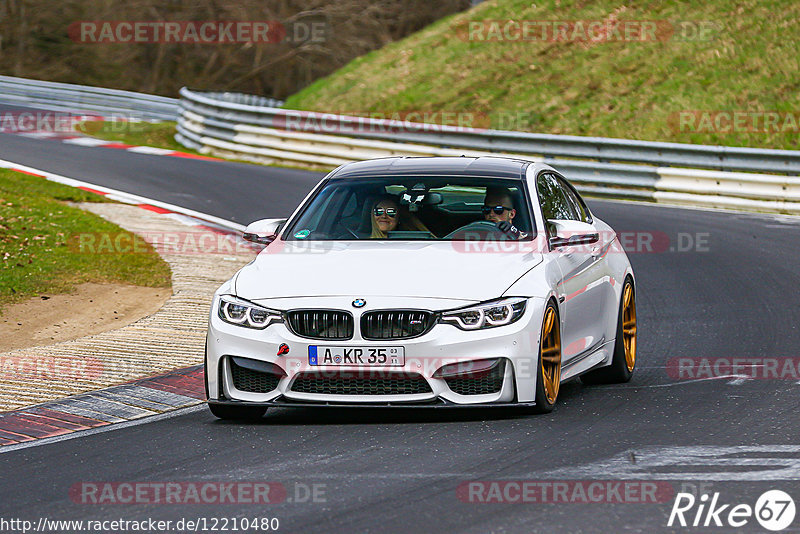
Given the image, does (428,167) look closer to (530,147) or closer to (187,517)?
(187,517)

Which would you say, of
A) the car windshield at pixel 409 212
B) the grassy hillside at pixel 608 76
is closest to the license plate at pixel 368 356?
the car windshield at pixel 409 212

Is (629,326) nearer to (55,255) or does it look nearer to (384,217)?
(384,217)

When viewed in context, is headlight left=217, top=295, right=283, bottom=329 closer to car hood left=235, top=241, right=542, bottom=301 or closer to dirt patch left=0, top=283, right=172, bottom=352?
car hood left=235, top=241, right=542, bottom=301

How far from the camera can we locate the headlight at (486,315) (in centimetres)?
747

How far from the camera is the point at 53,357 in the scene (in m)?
10.2

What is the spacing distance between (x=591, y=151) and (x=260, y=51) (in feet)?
97.9

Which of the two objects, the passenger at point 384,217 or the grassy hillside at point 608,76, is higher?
the passenger at point 384,217

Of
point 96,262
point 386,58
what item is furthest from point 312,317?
point 386,58

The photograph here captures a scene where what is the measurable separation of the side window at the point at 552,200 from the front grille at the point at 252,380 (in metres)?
2.27

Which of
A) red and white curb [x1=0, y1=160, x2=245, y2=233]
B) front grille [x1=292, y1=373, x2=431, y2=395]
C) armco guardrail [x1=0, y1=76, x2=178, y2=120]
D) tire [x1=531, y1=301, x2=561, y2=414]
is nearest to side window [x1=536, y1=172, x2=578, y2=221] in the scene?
tire [x1=531, y1=301, x2=561, y2=414]

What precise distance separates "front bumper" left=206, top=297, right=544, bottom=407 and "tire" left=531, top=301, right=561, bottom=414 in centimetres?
8

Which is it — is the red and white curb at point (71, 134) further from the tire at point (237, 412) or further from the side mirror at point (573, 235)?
the tire at point (237, 412)

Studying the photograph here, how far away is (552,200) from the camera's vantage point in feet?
30.4

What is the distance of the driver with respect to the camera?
8.66 metres
